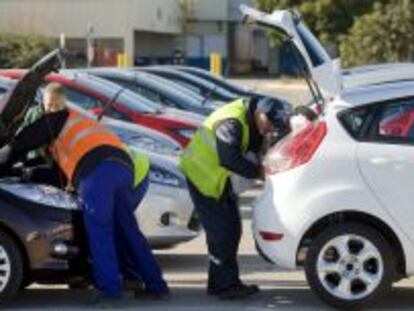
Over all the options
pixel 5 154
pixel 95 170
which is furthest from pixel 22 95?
pixel 95 170

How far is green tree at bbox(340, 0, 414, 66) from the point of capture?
4884cm

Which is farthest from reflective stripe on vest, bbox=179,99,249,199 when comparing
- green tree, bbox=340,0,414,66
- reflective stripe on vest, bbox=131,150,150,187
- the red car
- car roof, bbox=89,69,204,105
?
green tree, bbox=340,0,414,66

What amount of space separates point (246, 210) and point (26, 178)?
5904 millimetres

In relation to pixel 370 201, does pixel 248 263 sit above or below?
below

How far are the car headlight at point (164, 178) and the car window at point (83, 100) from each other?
3.73 m

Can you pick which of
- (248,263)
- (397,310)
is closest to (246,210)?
(248,263)

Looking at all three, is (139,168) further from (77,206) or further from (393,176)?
(393,176)

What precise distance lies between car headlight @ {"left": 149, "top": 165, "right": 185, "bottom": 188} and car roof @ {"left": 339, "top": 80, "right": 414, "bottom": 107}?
2.09 m

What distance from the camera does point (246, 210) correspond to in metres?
13.9

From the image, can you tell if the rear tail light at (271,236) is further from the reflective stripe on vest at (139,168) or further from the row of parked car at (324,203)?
the reflective stripe on vest at (139,168)

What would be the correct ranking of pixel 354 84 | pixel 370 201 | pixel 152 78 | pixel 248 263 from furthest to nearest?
1. pixel 152 78
2. pixel 248 263
3. pixel 354 84
4. pixel 370 201

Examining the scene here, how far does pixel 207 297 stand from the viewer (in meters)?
8.55

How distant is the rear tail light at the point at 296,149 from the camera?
7.91m

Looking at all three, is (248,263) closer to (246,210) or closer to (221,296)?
(221,296)
